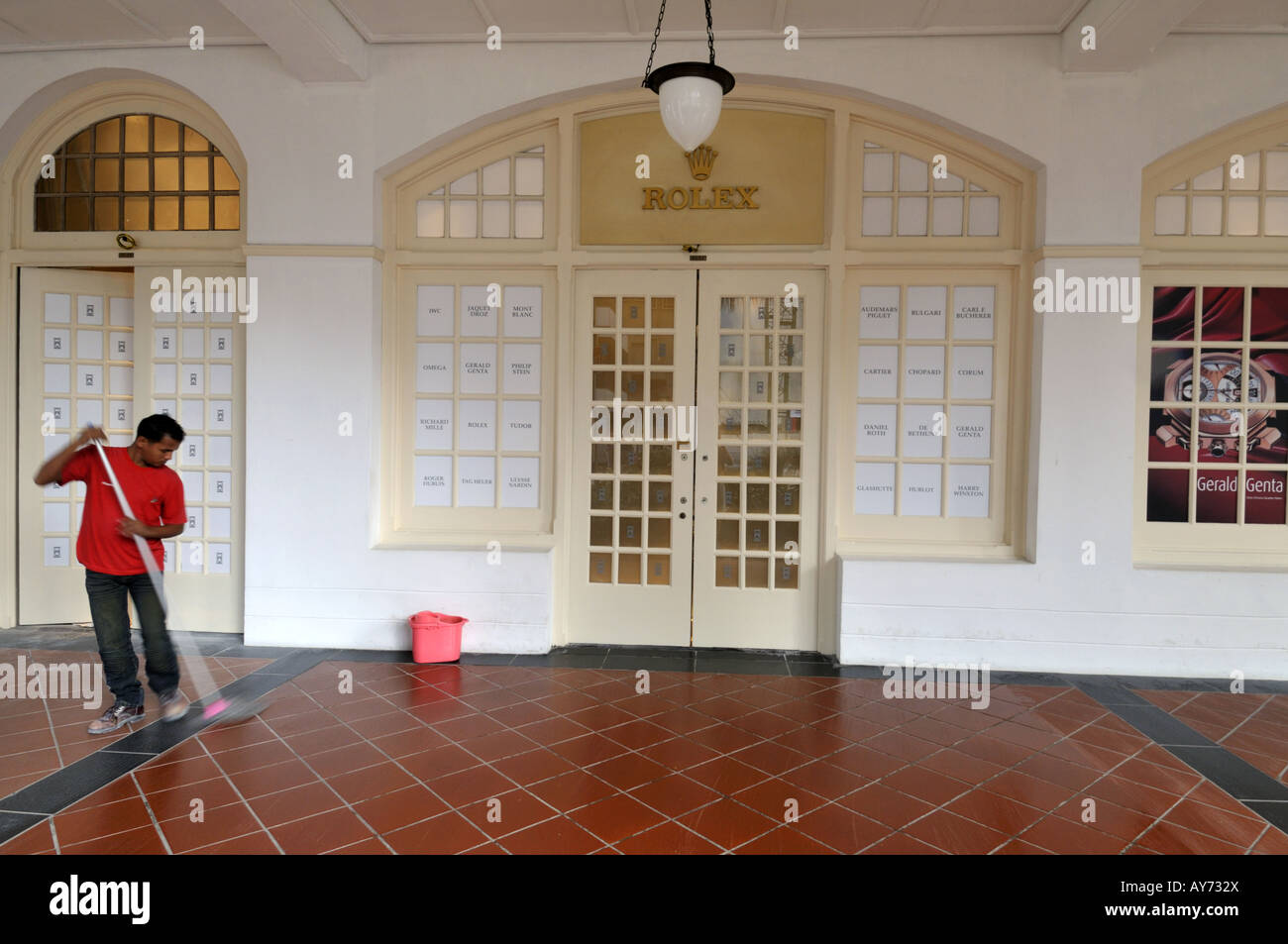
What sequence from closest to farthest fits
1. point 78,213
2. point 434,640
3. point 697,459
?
point 434,640 < point 697,459 < point 78,213

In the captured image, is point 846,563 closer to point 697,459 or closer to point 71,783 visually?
point 697,459

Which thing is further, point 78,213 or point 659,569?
point 78,213

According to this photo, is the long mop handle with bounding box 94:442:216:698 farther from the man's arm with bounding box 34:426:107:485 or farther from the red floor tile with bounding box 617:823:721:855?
the red floor tile with bounding box 617:823:721:855

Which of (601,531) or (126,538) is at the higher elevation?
(126,538)

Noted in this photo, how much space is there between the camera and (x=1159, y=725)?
4438mm

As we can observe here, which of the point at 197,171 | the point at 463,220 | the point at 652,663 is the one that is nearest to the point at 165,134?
the point at 197,171

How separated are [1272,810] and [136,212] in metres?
7.42

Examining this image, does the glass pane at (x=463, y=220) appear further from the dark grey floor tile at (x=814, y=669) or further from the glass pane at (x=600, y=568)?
the dark grey floor tile at (x=814, y=669)

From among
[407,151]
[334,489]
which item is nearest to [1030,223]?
[407,151]

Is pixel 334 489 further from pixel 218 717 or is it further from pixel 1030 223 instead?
pixel 1030 223

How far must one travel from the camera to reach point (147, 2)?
205 inches
